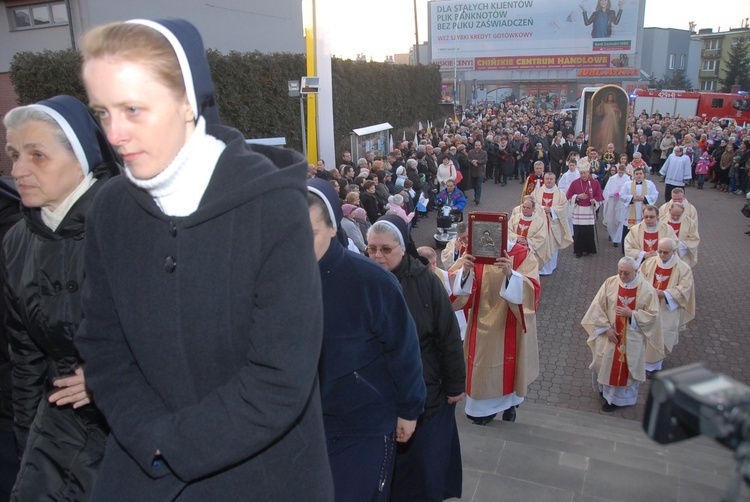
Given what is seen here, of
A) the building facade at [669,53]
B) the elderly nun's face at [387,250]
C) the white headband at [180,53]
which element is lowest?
the elderly nun's face at [387,250]

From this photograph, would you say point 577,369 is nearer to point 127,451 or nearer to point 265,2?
point 127,451

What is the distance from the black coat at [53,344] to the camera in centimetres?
175

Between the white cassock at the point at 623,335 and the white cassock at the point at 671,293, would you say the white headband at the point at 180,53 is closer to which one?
the white cassock at the point at 623,335

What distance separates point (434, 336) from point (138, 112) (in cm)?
230

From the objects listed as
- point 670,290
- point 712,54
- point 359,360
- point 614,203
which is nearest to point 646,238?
point 670,290

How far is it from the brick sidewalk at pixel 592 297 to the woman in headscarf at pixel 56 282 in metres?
4.42

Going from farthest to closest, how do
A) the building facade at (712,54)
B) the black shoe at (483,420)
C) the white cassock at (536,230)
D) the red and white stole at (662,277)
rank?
the building facade at (712,54) → the white cassock at (536,230) → the red and white stole at (662,277) → the black shoe at (483,420)

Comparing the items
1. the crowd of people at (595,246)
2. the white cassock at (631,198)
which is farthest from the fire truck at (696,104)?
the white cassock at (631,198)

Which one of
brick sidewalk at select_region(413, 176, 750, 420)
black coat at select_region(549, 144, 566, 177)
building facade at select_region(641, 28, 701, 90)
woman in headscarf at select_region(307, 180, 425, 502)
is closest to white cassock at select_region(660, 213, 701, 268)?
brick sidewalk at select_region(413, 176, 750, 420)

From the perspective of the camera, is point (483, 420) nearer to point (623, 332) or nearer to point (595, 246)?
point (623, 332)

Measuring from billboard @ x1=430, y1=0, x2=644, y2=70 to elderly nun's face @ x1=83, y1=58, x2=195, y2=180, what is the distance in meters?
50.6

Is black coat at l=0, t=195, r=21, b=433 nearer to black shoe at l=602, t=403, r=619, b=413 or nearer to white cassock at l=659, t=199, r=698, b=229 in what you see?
black shoe at l=602, t=403, r=619, b=413

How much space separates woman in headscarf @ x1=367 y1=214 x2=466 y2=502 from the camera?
311 centimetres

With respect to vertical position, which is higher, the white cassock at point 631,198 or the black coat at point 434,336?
the black coat at point 434,336
